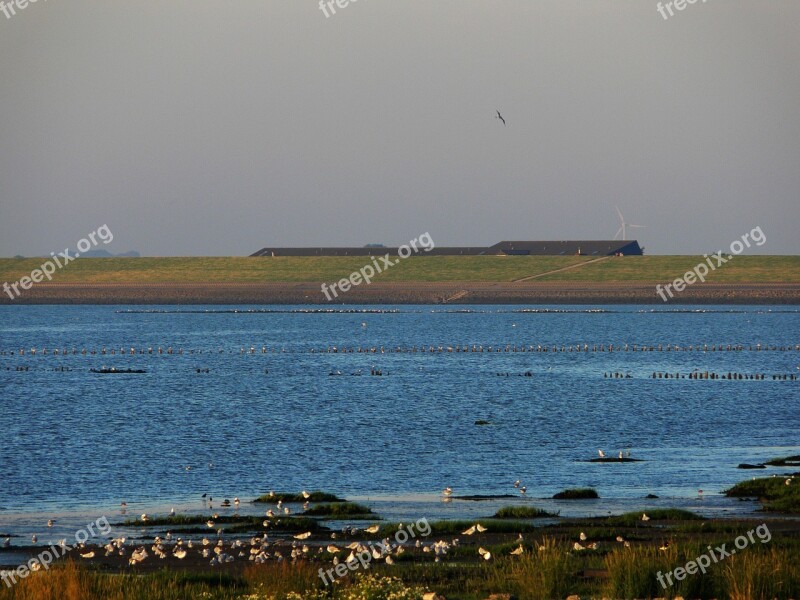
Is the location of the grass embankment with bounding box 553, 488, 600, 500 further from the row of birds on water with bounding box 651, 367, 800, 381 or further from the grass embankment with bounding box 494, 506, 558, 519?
the row of birds on water with bounding box 651, 367, 800, 381

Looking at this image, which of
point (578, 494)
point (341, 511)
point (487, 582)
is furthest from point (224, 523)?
point (487, 582)

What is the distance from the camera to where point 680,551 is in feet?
67.4

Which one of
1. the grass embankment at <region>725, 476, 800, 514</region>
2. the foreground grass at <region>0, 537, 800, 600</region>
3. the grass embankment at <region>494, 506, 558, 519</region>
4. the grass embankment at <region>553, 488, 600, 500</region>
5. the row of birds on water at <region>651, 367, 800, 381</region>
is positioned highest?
the foreground grass at <region>0, 537, 800, 600</region>

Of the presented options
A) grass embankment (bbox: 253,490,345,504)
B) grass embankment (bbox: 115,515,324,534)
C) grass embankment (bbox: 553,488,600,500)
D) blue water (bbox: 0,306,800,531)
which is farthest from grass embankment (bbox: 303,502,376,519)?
grass embankment (bbox: 553,488,600,500)

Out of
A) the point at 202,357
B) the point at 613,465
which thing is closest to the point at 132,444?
the point at 613,465

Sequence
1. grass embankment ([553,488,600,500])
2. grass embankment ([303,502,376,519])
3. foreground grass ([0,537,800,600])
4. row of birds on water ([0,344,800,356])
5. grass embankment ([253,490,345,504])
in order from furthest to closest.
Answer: row of birds on water ([0,344,800,356]) < grass embankment ([553,488,600,500]) < grass embankment ([253,490,345,504]) < grass embankment ([303,502,376,519]) < foreground grass ([0,537,800,600])

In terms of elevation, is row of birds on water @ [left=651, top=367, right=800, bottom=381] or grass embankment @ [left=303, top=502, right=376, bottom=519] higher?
grass embankment @ [left=303, top=502, right=376, bottom=519]

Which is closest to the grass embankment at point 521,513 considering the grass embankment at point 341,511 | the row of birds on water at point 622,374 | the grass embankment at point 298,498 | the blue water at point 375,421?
the grass embankment at point 341,511

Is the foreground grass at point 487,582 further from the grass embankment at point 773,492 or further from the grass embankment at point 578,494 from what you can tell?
the grass embankment at point 578,494

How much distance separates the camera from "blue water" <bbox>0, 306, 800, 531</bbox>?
3759cm

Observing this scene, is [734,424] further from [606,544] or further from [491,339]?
[491,339]

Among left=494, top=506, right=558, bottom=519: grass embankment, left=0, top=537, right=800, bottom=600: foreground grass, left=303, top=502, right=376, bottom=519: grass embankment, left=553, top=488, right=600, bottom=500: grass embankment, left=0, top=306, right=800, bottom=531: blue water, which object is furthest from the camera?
left=0, top=306, right=800, bottom=531: blue water

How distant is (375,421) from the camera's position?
182 feet

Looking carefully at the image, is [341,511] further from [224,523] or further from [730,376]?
[730,376]
